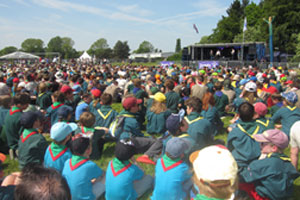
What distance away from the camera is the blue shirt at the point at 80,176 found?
10.6 ft

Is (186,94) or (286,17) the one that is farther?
(286,17)

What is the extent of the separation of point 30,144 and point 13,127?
139 cm

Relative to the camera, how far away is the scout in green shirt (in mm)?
5184

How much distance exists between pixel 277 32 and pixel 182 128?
4833 centimetres

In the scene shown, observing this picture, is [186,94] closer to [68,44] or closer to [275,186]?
[275,186]

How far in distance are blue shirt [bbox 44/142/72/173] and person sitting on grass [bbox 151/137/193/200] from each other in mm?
1682

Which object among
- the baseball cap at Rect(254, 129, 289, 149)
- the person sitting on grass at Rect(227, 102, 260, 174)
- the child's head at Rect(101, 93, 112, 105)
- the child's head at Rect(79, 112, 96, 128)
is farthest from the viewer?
the child's head at Rect(101, 93, 112, 105)

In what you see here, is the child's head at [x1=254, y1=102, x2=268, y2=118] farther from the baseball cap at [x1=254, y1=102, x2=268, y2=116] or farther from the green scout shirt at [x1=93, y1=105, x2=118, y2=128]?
the green scout shirt at [x1=93, y1=105, x2=118, y2=128]

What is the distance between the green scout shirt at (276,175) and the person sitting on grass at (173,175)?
99cm

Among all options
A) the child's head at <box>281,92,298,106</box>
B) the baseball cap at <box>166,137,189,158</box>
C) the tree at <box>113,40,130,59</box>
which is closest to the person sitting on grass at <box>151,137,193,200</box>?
the baseball cap at <box>166,137,189,158</box>

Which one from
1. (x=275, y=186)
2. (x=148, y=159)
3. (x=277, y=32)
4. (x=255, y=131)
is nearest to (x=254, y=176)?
(x=275, y=186)

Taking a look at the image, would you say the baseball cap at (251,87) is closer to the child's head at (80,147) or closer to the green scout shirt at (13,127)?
the child's head at (80,147)

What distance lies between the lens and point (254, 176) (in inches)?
126

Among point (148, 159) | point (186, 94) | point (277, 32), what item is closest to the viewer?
point (148, 159)
